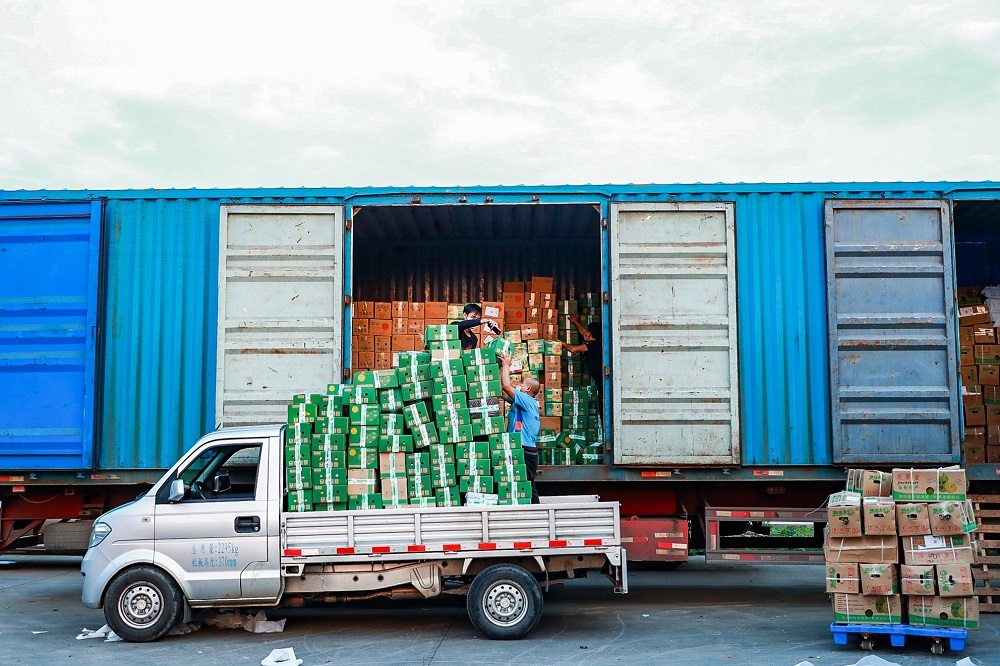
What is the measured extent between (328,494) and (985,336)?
24.6 feet

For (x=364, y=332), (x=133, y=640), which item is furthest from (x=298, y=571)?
(x=364, y=332)

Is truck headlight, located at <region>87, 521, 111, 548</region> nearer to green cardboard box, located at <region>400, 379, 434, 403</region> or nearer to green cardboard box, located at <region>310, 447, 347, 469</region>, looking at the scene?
green cardboard box, located at <region>310, 447, 347, 469</region>

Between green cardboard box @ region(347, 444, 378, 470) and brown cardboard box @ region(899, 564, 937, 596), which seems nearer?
brown cardboard box @ region(899, 564, 937, 596)

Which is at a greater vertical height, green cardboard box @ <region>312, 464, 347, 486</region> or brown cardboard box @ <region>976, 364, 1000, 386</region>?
brown cardboard box @ <region>976, 364, 1000, 386</region>

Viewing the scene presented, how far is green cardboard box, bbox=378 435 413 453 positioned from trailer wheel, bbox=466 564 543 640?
121 centimetres

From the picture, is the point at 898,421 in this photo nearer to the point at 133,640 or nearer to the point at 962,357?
the point at 962,357

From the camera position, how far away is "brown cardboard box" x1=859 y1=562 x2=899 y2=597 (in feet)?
22.1

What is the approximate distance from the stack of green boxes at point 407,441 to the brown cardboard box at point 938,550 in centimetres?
303

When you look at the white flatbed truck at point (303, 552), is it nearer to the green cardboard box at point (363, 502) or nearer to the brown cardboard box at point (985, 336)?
the green cardboard box at point (363, 502)

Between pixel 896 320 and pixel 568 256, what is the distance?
4.78 metres

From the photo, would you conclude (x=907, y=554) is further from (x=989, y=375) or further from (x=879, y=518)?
(x=989, y=375)

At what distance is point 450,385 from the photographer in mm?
7492

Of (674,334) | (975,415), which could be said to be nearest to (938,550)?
(674,334)

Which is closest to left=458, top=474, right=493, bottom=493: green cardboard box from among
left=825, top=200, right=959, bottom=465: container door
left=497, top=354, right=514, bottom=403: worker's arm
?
left=497, top=354, right=514, bottom=403: worker's arm
